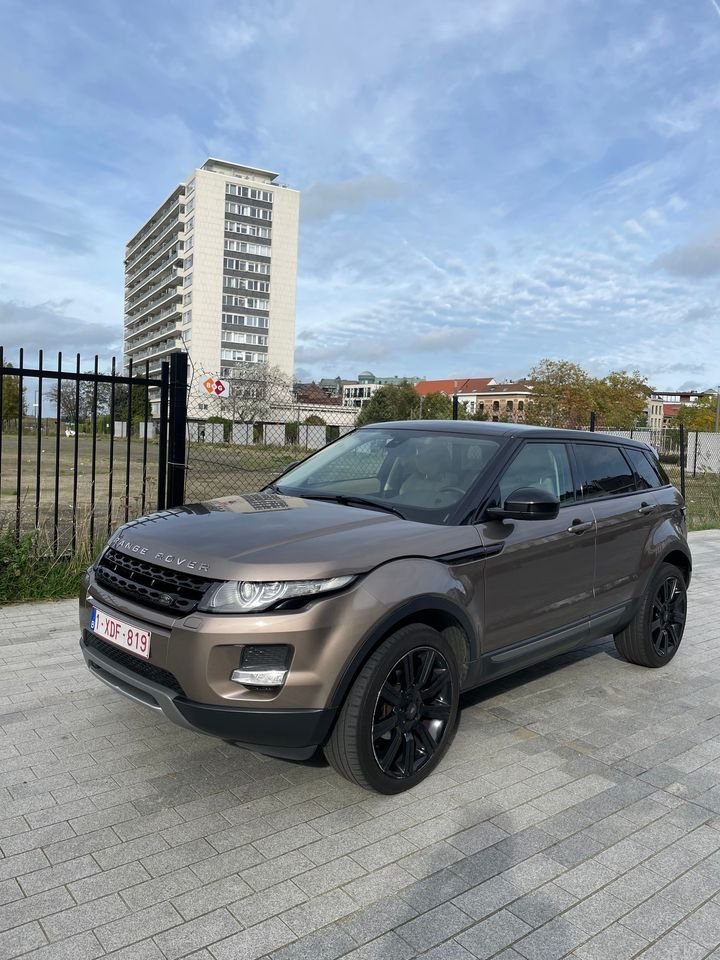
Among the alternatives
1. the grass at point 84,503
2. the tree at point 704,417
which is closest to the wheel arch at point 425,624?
the grass at point 84,503

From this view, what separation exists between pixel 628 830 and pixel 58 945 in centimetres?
218

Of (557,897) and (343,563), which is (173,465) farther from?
(557,897)

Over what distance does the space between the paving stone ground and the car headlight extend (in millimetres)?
880

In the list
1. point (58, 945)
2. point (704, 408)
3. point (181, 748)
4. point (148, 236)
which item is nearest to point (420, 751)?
point (181, 748)

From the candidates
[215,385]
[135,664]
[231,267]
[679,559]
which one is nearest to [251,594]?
[135,664]

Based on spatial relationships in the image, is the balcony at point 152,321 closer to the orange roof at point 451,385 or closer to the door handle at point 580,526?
the orange roof at point 451,385

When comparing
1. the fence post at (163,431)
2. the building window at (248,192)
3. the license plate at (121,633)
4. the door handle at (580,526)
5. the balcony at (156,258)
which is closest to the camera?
the license plate at (121,633)

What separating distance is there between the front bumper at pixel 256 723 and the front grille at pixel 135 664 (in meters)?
0.02

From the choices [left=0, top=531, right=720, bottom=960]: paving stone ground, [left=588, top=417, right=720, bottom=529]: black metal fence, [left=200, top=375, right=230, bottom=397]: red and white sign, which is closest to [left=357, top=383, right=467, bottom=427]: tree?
[left=588, top=417, right=720, bottom=529]: black metal fence

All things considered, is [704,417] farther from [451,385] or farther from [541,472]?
[451,385]

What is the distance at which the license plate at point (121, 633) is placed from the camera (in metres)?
3.05

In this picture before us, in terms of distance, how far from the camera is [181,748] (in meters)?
3.59

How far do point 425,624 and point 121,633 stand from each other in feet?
4.34

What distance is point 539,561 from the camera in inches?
157
